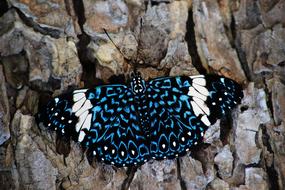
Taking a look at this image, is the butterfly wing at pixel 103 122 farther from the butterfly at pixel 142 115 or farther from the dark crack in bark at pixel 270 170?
the dark crack in bark at pixel 270 170

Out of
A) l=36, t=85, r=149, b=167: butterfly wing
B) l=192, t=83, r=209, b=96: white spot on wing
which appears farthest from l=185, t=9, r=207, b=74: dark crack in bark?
l=36, t=85, r=149, b=167: butterfly wing

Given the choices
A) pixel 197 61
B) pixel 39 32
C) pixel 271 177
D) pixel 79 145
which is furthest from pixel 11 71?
pixel 271 177

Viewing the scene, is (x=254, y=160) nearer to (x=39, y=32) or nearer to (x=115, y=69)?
(x=115, y=69)

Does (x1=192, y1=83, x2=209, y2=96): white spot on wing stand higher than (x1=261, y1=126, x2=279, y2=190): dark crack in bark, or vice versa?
(x1=192, y1=83, x2=209, y2=96): white spot on wing

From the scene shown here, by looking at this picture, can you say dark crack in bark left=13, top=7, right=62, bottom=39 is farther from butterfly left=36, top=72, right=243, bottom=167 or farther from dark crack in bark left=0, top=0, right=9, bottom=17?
butterfly left=36, top=72, right=243, bottom=167

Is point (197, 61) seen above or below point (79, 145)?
above

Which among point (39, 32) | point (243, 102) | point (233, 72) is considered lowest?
point (243, 102)

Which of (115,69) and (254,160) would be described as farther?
(115,69)
